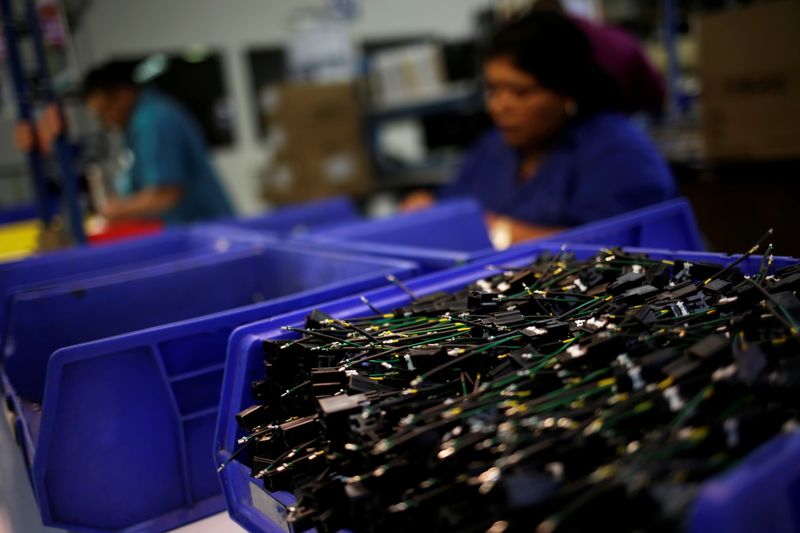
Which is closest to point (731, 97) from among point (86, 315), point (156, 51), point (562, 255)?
point (562, 255)

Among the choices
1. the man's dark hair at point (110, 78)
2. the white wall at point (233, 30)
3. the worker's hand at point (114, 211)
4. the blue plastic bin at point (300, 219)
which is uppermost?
the white wall at point (233, 30)

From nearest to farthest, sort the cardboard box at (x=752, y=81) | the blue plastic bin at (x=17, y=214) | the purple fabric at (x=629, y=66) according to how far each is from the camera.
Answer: the cardboard box at (x=752, y=81) < the purple fabric at (x=629, y=66) < the blue plastic bin at (x=17, y=214)

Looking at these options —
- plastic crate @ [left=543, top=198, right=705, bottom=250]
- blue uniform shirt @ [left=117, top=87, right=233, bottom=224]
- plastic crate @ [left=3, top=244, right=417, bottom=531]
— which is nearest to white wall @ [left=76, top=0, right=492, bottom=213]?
Result: blue uniform shirt @ [left=117, top=87, right=233, bottom=224]

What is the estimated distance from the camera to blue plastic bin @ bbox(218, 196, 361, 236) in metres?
2.35

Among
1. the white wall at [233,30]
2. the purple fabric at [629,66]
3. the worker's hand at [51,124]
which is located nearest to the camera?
the worker's hand at [51,124]

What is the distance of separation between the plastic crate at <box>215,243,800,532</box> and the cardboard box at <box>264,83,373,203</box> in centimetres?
332

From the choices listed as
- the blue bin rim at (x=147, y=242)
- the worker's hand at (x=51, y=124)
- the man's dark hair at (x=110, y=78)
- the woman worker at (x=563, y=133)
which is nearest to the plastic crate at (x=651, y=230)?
the woman worker at (x=563, y=133)

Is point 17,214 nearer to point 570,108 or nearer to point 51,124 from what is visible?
point 51,124

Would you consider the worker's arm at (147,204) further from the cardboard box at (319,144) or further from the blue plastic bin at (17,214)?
the cardboard box at (319,144)

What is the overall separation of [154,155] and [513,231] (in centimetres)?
175

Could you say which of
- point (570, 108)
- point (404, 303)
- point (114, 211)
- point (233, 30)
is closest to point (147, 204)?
point (114, 211)

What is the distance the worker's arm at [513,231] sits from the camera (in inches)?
72.7

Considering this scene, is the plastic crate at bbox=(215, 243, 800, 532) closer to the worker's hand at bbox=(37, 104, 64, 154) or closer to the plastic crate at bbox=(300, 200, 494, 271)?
the plastic crate at bbox=(300, 200, 494, 271)

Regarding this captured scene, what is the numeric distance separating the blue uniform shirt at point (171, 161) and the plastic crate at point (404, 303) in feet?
6.88
